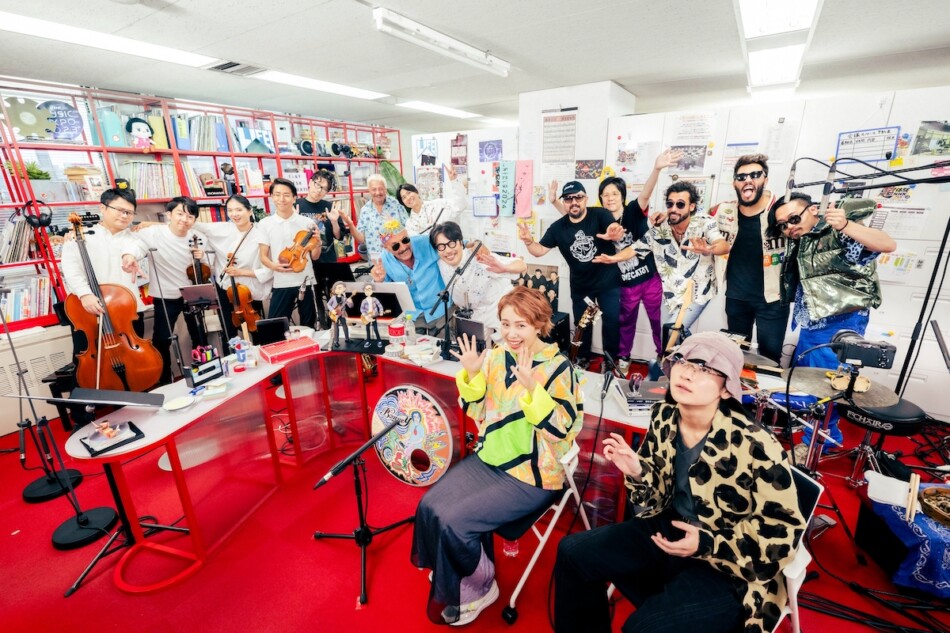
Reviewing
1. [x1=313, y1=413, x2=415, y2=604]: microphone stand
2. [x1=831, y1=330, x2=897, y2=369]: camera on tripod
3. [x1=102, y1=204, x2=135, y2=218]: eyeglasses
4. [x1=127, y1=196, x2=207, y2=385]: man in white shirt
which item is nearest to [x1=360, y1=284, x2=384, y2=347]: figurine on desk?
[x1=313, y1=413, x2=415, y2=604]: microphone stand

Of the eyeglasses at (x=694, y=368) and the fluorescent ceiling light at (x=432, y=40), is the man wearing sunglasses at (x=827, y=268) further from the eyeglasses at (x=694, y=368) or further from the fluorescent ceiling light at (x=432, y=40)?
the fluorescent ceiling light at (x=432, y=40)

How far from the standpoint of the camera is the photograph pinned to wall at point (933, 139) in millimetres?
3029

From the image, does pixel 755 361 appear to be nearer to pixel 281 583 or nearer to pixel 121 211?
pixel 281 583

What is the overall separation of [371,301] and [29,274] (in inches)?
142

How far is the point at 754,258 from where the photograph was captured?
316cm

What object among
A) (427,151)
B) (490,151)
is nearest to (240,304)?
(427,151)

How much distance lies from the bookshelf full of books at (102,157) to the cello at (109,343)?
124cm

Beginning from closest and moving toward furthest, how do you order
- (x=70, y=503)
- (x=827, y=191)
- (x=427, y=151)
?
(x=827, y=191)
(x=70, y=503)
(x=427, y=151)

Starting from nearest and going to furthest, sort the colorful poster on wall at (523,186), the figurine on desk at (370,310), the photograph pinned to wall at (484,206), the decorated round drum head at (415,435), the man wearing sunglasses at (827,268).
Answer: the decorated round drum head at (415,435) → the man wearing sunglasses at (827,268) → the figurine on desk at (370,310) → the colorful poster on wall at (523,186) → the photograph pinned to wall at (484,206)

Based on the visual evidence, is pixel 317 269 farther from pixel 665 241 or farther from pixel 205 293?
pixel 665 241

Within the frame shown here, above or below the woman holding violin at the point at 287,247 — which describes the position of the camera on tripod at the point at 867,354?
below

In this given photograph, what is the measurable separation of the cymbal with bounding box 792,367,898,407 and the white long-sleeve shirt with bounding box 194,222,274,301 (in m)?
4.09

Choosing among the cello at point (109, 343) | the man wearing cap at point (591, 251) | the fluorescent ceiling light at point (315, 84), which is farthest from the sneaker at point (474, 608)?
the fluorescent ceiling light at point (315, 84)

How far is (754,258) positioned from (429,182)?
371 centimetres
